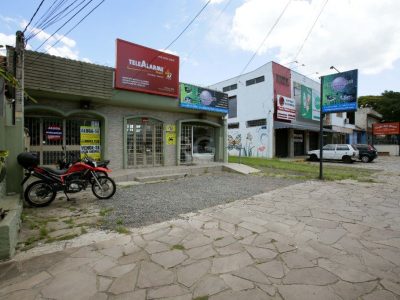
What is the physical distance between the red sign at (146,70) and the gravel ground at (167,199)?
4.43m

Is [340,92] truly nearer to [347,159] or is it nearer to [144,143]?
[144,143]

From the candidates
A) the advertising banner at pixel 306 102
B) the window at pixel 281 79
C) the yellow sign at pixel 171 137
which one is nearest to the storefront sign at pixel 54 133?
the yellow sign at pixel 171 137

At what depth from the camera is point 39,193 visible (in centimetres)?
573

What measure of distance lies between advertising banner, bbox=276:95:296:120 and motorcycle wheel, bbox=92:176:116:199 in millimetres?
17466

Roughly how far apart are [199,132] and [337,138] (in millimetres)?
24921

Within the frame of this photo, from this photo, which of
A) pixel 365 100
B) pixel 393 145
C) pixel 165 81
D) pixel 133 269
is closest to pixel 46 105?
pixel 165 81

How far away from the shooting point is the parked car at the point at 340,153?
1897cm

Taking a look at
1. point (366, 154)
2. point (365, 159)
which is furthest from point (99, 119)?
point (365, 159)

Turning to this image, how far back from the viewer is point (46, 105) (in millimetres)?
8852

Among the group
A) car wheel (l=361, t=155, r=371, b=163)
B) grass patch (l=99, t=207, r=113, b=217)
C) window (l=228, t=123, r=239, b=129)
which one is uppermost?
window (l=228, t=123, r=239, b=129)

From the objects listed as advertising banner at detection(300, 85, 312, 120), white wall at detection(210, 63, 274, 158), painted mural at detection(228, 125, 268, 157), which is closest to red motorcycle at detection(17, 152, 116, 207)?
painted mural at detection(228, 125, 268, 157)

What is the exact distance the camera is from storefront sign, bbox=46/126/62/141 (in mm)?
9102

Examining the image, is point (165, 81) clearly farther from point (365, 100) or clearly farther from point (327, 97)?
point (365, 100)

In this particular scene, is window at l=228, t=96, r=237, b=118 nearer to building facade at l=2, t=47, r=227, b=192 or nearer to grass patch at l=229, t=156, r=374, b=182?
grass patch at l=229, t=156, r=374, b=182
